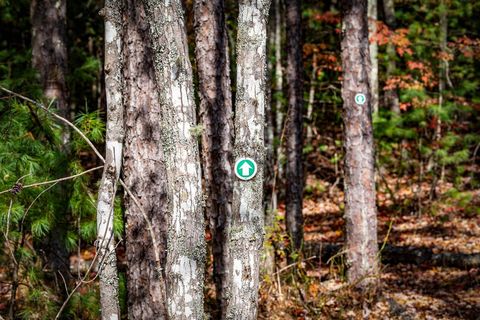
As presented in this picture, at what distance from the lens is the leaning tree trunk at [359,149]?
6387 mm

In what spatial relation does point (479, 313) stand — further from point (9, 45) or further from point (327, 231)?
point (9, 45)

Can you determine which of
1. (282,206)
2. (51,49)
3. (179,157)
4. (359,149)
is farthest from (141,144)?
(282,206)

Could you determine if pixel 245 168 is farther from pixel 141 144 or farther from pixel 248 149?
pixel 141 144

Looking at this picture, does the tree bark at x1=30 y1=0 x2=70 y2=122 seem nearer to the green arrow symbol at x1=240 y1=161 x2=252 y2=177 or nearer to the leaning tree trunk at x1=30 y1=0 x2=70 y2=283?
the leaning tree trunk at x1=30 y1=0 x2=70 y2=283

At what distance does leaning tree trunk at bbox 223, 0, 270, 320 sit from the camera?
3443 mm

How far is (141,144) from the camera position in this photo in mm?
4805

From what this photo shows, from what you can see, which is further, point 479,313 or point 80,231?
point 479,313

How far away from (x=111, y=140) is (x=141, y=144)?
613 mm

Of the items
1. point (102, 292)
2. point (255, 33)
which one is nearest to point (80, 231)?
point (102, 292)

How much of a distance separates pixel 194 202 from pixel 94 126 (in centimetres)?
178

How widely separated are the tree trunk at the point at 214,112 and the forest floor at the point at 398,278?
0.99 metres

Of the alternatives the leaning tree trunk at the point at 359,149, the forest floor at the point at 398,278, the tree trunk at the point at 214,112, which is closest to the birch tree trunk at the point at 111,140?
the tree trunk at the point at 214,112

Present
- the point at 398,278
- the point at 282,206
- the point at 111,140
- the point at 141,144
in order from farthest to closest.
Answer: the point at 282,206
the point at 398,278
the point at 141,144
the point at 111,140

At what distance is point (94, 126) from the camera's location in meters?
4.85
